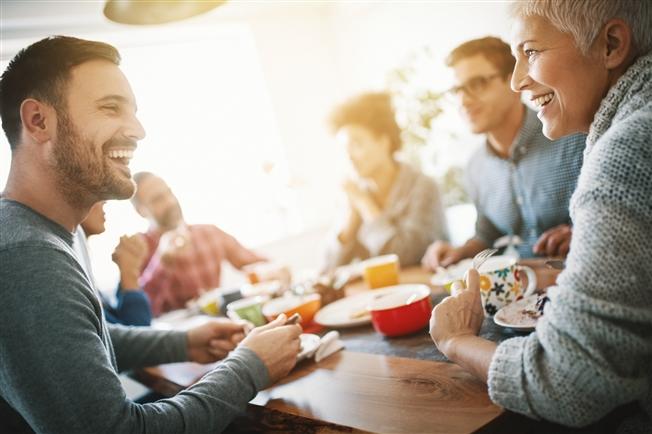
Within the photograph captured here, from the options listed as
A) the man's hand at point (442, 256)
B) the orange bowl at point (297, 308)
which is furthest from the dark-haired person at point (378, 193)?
the orange bowl at point (297, 308)

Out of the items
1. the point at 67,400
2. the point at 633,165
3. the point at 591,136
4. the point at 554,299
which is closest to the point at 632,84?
the point at 591,136

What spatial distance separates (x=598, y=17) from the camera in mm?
839

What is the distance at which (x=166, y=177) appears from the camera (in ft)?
12.8

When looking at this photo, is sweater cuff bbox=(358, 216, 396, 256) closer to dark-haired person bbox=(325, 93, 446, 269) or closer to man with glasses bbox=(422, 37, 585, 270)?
dark-haired person bbox=(325, 93, 446, 269)

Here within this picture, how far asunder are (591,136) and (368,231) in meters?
1.78

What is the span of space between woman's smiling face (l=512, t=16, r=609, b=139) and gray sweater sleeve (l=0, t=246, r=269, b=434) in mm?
911

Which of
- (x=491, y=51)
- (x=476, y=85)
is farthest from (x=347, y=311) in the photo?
(x=491, y=51)

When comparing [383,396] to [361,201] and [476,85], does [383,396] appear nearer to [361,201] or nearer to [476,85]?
[476,85]

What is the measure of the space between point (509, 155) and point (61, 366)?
1.83 metres

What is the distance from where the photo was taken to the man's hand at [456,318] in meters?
0.92

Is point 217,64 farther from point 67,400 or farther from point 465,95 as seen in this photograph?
point 67,400

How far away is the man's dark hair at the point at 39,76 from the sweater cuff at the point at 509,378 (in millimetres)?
1075

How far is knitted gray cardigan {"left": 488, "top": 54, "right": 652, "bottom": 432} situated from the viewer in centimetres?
66

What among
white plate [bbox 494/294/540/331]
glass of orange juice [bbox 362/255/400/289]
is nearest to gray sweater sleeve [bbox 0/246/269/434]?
white plate [bbox 494/294/540/331]
